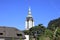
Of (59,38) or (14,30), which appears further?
(14,30)

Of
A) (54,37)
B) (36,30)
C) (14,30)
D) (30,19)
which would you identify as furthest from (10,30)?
(30,19)

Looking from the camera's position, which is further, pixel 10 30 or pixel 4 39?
pixel 10 30

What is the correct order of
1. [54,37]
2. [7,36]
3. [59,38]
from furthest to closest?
[7,36] < [54,37] < [59,38]

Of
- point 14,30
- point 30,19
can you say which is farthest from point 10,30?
point 30,19

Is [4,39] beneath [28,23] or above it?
beneath

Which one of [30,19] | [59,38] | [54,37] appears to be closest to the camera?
[59,38]

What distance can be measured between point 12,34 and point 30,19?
117 meters

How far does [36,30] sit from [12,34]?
28526 millimetres

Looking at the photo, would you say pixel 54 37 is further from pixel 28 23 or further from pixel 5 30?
pixel 28 23

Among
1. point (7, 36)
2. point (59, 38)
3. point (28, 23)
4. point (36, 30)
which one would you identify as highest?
point (28, 23)

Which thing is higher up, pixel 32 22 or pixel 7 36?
pixel 32 22

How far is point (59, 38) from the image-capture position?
34594 mm

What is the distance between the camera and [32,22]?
186500 mm

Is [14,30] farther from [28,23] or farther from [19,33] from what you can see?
[28,23]
